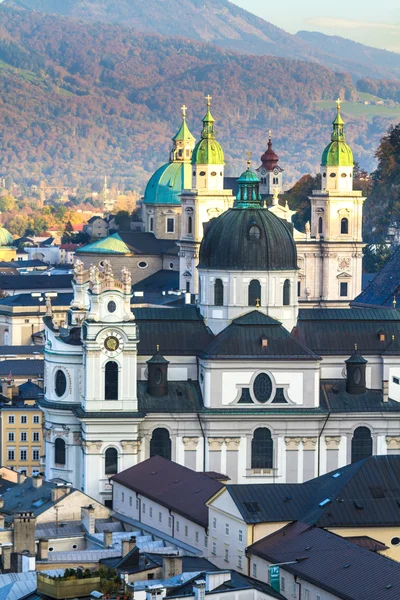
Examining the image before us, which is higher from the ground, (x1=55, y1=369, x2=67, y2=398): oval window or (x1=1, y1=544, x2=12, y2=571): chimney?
(x1=55, y1=369, x2=67, y2=398): oval window

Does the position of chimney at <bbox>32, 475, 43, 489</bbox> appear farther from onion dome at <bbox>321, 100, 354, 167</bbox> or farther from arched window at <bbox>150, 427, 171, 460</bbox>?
onion dome at <bbox>321, 100, 354, 167</bbox>

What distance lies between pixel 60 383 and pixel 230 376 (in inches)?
285

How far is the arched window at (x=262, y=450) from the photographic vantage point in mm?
100625

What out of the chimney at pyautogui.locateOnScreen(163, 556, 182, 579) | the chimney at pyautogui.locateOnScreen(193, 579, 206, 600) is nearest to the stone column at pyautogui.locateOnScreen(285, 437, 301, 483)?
the chimney at pyautogui.locateOnScreen(163, 556, 182, 579)

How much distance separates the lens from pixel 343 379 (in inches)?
4060

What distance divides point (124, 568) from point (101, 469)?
27578 millimetres

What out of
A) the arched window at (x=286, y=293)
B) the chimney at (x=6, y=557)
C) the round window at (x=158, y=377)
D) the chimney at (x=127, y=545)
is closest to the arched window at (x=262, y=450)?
the round window at (x=158, y=377)

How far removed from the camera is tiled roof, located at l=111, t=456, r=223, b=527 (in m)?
85.6

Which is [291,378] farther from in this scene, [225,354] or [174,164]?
[174,164]

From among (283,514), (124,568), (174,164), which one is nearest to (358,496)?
(283,514)

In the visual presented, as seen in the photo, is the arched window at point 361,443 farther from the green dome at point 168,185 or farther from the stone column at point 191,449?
the green dome at point 168,185

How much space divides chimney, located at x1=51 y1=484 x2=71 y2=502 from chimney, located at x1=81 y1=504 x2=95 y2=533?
165 cm

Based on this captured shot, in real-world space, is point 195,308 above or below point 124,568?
above

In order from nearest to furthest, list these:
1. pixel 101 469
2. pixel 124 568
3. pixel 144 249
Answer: pixel 124 568 < pixel 101 469 < pixel 144 249
